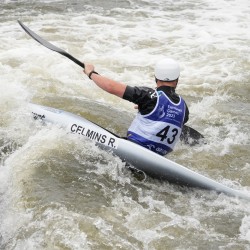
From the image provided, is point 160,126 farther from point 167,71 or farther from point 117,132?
point 117,132

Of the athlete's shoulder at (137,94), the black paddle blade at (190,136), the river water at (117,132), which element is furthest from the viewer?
Answer: the black paddle blade at (190,136)

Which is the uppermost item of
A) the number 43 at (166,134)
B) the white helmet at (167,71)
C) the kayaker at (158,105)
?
the white helmet at (167,71)

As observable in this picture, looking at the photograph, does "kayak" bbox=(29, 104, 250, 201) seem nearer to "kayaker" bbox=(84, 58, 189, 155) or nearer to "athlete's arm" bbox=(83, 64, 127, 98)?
"kayaker" bbox=(84, 58, 189, 155)

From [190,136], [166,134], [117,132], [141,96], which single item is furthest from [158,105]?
[117,132]

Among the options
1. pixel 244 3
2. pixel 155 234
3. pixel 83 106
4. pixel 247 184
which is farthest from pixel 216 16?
pixel 155 234

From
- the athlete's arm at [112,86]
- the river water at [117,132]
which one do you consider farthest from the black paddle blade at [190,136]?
the athlete's arm at [112,86]

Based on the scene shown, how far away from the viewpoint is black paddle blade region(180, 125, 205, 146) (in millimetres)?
5422

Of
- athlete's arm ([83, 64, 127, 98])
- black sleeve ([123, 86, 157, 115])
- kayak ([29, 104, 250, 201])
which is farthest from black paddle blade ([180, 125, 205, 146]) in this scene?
athlete's arm ([83, 64, 127, 98])

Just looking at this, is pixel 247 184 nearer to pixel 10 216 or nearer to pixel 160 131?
pixel 160 131

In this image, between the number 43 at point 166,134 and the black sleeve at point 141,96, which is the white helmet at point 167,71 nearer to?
the black sleeve at point 141,96

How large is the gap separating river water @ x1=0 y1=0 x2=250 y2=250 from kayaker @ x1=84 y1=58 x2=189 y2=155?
445mm

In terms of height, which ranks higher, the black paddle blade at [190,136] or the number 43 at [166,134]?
the number 43 at [166,134]

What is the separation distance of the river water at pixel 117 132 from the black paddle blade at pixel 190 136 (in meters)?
0.12

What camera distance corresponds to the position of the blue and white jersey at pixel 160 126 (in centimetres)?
455
